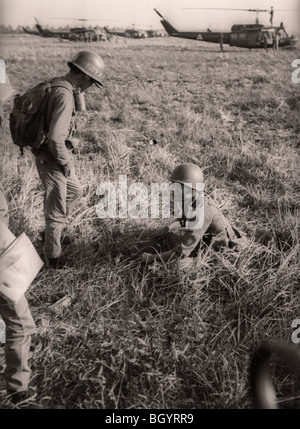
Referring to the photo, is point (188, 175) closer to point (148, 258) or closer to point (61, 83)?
point (148, 258)

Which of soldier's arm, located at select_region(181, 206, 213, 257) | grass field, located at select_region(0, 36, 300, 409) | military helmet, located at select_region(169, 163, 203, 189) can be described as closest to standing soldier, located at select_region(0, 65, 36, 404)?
grass field, located at select_region(0, 36, 300, 409)

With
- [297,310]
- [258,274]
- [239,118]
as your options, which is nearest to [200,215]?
[258,274]

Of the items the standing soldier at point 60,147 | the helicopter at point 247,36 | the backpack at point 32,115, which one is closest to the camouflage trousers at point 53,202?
the standing soldier at point 60,147

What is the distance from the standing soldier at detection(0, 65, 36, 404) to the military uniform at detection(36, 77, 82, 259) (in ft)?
3.46

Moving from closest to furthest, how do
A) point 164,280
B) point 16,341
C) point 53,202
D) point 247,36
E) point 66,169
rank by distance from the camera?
point 16,341, point 164,280, point 66,169, point 53,202, point 247,36

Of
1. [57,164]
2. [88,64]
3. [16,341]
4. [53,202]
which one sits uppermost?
[88,64]

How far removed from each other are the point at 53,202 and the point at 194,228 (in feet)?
4.02

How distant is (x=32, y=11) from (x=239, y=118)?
451 cm

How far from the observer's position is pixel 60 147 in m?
3.24

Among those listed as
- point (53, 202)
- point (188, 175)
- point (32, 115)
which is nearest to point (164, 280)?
point (188, 175)

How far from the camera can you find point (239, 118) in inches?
291

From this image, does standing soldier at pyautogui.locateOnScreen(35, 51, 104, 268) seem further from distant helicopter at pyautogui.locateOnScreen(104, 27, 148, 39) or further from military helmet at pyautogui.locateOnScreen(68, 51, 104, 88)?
distant helicopter at pyautogui.locateOnScreen(104, 27, 148, 39)

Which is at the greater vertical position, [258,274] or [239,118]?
[239,118]
